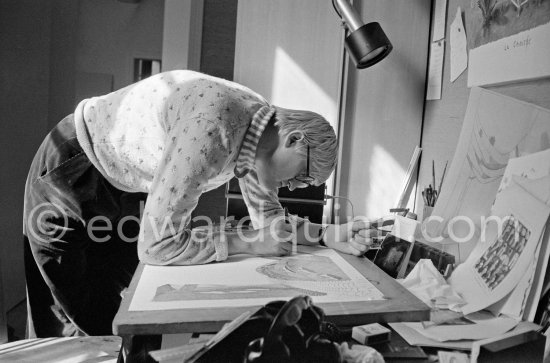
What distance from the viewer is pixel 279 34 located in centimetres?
149

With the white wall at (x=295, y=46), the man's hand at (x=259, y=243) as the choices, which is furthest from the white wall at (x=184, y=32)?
the man's hand at (x=259, y=243)

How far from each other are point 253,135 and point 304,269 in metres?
0.27

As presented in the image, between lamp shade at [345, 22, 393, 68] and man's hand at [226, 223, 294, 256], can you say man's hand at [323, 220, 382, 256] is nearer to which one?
man's hand at [226, 223, 294, 256]

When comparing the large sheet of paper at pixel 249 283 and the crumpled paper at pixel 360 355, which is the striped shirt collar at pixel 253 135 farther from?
the crumpled paper at pixel 360 355

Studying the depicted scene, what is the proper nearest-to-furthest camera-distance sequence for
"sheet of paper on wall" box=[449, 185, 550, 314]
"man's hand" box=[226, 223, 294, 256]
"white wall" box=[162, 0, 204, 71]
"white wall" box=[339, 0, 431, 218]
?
"sheet of paper on wall" box=[449, 185, 550, 314], "man's hand" box=[226, 223, 294, 256], "white wall" box=[339, 0, 431, 218], "white wall" box=[162, 0, 204, 71]

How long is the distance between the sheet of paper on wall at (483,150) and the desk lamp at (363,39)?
243 millimetres

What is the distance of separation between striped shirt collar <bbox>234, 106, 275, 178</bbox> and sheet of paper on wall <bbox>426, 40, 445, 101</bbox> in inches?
25.8

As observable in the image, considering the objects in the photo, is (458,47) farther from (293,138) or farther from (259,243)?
(259,243)

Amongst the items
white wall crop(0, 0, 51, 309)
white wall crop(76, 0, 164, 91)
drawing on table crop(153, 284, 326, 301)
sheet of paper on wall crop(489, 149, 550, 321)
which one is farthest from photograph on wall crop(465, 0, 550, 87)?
white wall crop(76, 0, 164, 91)

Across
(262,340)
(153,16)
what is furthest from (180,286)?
(153,16)

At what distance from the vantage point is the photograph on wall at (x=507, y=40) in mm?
824

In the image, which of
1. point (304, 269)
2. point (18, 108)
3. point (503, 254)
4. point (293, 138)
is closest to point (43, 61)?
point (18, 108)

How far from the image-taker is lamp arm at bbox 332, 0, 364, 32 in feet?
3.73

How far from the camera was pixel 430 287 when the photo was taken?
0.86 m
